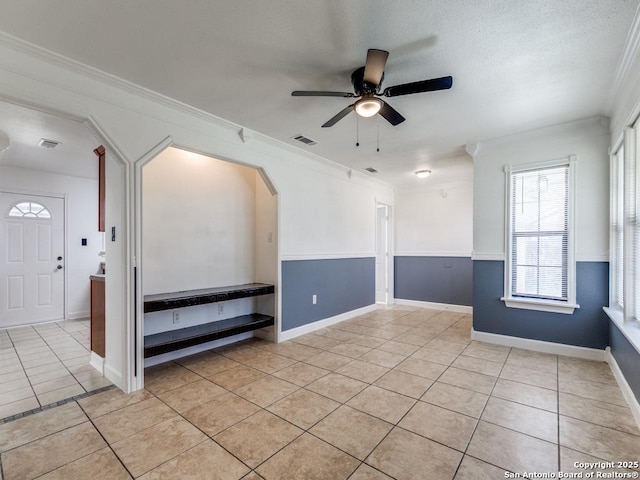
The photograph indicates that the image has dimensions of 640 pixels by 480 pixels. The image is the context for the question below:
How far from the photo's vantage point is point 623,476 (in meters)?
1.71

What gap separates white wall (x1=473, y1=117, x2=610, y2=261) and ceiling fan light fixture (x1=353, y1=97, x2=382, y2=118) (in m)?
2.39

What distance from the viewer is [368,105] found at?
2.46 meters

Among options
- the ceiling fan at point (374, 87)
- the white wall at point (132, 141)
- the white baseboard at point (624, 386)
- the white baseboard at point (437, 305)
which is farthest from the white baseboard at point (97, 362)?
the white baseboard at point (437, 305)

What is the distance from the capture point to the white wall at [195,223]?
346 centimetres

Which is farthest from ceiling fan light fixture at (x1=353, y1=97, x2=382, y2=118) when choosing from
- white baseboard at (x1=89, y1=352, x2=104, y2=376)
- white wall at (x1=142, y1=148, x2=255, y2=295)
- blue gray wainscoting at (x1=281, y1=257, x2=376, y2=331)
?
white baseboard at (x1=89, y1=352, x2=104, y2=376)

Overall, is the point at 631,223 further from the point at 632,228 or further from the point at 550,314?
the point at 550,314

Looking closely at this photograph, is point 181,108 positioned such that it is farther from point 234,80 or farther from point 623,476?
point 623,476

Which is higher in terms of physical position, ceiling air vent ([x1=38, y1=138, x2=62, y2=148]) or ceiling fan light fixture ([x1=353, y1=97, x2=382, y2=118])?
ceiling air vent ([x1=38, y1=138, x2=62, y2=148])

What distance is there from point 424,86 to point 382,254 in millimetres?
5136

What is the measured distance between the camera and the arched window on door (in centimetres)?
512

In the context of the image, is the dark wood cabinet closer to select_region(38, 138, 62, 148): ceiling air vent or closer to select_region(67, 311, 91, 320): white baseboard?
select_region(38, 138, 62, 148): ceiling air vent

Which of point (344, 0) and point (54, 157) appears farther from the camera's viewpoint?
point (54, 157)

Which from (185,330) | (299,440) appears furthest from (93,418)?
(299,440)

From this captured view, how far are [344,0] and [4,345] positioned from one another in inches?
219
